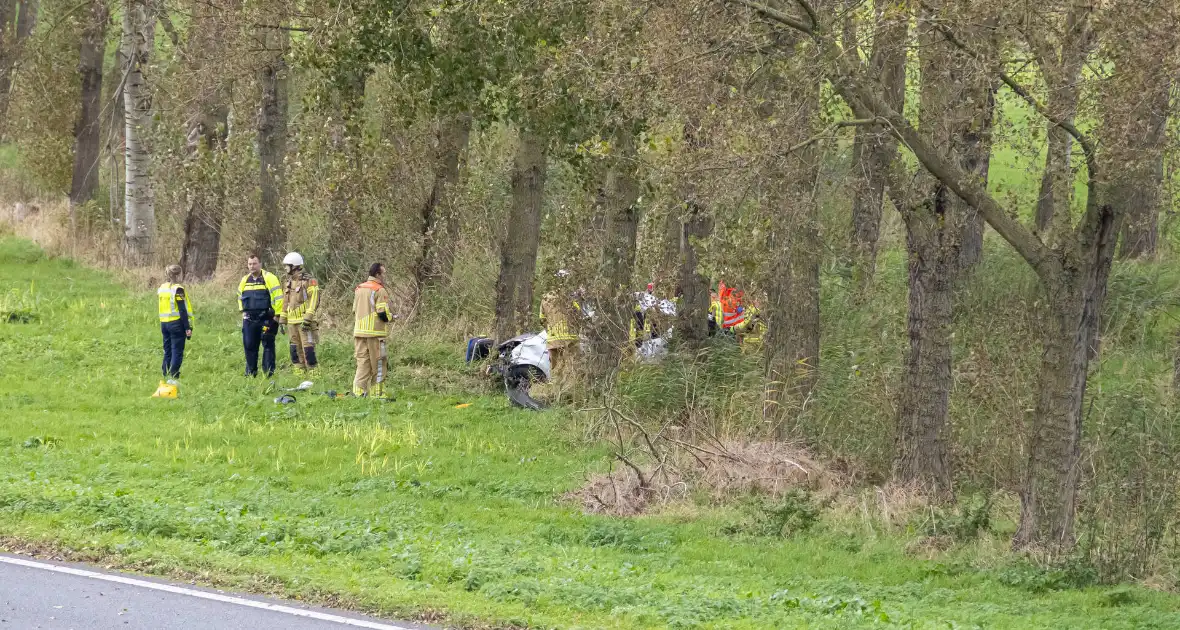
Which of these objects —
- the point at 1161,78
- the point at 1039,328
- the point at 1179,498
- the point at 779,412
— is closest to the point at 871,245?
the point at 1039,328

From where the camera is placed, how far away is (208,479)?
1366 cm

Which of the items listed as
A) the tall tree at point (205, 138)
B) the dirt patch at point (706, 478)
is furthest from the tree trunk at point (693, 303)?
the tall tree at point (205, 138)

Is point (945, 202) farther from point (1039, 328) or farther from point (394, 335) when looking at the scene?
point (394, 335)

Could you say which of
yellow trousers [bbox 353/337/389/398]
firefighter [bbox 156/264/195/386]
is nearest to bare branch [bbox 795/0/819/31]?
yellow trousers [bbox 353/337/389/398]

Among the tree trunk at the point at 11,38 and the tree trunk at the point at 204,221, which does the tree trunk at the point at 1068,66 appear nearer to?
the tree trunk at the point at 204,221

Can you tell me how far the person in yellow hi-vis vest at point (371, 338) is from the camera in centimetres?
1905

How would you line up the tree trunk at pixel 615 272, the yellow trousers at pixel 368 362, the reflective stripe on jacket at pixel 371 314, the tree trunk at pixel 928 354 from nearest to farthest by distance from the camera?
the tree trunk at pixel 928 354 → the tree trunk at pixel 615 272 → the reflective stripe on jacket at pixel 371 314 → the yellow trousers at pixel 368 362

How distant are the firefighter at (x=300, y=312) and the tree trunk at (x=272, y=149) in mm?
4073

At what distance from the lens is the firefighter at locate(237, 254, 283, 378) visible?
65.1 ft

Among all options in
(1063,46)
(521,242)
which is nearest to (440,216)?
(521,242)

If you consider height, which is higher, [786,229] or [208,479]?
[786,229]

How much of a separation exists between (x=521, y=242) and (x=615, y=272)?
126 inches

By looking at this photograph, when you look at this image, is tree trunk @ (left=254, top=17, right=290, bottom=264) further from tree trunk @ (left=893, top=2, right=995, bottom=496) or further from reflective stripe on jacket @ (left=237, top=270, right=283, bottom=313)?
tree trunk @ (left=893, top=2, right=995, bottom=496)

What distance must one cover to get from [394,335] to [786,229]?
10.1m
